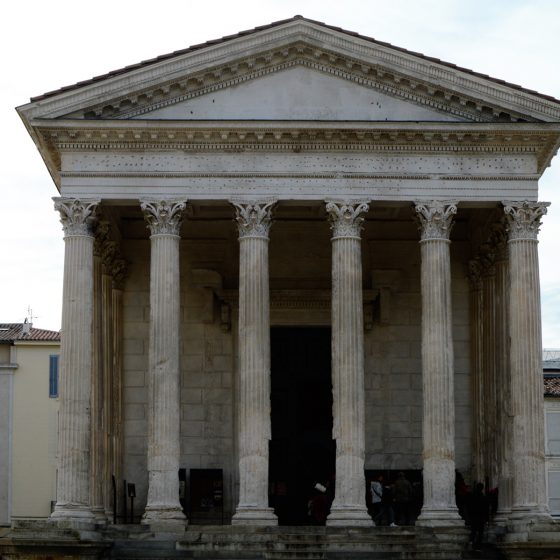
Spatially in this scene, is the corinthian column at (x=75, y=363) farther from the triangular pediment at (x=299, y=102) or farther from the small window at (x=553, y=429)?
the small window at (x=553, y=429)

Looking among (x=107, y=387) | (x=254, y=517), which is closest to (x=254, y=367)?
(x=254, y=517)

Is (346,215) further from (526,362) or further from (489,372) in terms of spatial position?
(489,372)

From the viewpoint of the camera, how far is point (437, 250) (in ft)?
142

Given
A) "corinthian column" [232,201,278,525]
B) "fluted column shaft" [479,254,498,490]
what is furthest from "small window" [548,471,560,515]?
"corinthian column" [232,201,278,525]

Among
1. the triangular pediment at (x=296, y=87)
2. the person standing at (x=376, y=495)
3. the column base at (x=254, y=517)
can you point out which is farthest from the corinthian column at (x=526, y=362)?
the column base at (x=254, y=517)

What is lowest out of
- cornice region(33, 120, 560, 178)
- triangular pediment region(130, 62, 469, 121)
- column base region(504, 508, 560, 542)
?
column base region(504, 508, 560, 542)

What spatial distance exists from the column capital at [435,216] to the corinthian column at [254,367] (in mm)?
4280

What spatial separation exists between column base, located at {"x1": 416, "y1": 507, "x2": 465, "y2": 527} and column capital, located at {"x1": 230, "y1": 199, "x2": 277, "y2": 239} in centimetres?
888

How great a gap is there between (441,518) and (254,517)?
16.6 feet

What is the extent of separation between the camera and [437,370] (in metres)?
42.7

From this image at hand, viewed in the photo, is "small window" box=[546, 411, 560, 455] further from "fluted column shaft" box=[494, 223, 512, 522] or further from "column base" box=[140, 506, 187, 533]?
"column base" box=[140, 506, 187, 533]

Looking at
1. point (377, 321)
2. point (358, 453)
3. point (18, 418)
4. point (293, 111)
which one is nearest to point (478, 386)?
point (377, 321)

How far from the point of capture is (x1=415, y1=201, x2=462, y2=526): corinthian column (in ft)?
138

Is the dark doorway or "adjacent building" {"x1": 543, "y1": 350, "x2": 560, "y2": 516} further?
"adjacent building" {"x1": 543, "y1": 350, "x2": 560, "y2": 516}
